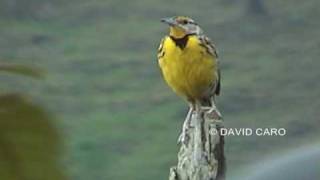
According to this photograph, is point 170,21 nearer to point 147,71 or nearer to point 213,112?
point 213,112

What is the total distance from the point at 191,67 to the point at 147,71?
192 inches

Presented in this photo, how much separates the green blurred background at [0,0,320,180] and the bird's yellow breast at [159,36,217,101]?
7.31ft

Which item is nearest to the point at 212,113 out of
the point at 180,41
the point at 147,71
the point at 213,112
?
the point at 213,112

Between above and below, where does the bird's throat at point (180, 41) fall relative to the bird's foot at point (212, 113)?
above

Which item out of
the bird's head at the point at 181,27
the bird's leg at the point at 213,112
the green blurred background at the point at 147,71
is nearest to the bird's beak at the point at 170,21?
the bird's head at the point at 181,27

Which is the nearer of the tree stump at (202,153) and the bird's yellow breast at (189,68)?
the tree stump at (202,153)

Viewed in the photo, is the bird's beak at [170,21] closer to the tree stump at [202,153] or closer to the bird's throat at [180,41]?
the bird's throat at [180,41]

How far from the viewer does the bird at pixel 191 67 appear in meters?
1.41

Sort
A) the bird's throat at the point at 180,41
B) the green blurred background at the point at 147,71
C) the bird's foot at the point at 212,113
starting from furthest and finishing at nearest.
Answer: the green blurred background at the point at 147,71
the bird's throat at the point at 180,41
the bird's foot at the point at 212,113

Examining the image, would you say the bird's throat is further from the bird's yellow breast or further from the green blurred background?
the green blurred background

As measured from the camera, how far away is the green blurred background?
192 inches

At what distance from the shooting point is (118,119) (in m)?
5.47

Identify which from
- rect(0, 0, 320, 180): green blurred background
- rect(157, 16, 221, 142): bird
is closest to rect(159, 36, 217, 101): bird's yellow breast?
rect(157, 16, 221, 142): bird

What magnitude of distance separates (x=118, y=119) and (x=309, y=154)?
4.42 meters
